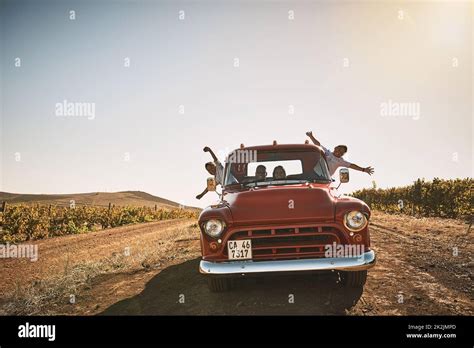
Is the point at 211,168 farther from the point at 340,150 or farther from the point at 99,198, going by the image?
the point at 99,198

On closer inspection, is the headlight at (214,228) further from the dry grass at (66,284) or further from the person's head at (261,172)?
the dry grass at (66,284)

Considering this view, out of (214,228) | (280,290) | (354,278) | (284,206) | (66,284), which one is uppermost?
(284,206)

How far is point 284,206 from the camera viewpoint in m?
4.11

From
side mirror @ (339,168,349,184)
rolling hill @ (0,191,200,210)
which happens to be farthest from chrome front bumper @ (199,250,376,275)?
rolling hill @ (0,191,200,210)

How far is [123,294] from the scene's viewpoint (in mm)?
5227

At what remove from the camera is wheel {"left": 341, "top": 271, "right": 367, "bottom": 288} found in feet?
13.8

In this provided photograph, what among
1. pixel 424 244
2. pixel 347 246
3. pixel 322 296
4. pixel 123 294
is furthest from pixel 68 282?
pixel 424 244

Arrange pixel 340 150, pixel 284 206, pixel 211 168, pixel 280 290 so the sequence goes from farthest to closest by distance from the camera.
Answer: pixel 211 168 → pixel 340 150 → pixel 280 290 → pixel 284 206

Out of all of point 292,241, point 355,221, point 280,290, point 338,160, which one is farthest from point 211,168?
point 355,221

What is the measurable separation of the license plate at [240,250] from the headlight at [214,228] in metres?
0.21

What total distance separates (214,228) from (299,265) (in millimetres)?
1055

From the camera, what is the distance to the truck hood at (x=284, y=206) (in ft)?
13.2

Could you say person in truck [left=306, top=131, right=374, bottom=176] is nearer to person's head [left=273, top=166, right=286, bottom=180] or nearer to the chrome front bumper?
person's head [left=273, top=166, right=286, bottom=180]
